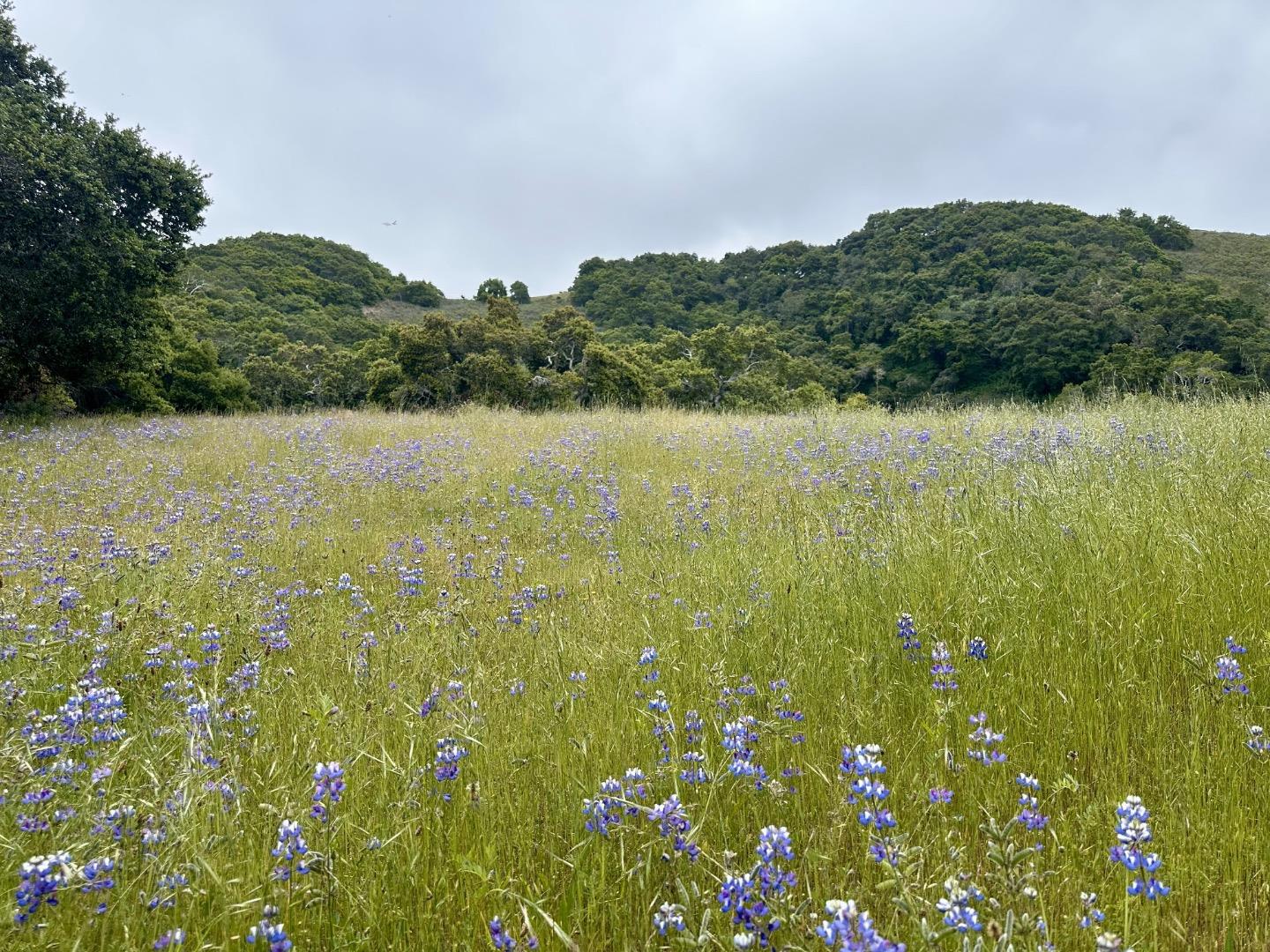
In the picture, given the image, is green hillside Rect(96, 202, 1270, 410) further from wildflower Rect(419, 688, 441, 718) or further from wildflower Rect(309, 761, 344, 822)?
wildflower Rect(309, 761, 344, 822)

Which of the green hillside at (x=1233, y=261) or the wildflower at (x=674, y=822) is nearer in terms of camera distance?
the wildflower at (x=674, y=822)

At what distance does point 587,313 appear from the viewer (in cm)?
5897

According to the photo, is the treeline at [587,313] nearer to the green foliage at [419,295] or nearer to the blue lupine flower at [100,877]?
the green foliage at [419,295]

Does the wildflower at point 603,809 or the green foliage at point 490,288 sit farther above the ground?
the green foliage at point 490,288

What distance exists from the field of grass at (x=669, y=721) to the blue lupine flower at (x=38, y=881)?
13 mm

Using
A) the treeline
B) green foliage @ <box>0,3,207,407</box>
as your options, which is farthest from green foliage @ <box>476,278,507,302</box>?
green foliage @ <box>0,3,207,407</box>

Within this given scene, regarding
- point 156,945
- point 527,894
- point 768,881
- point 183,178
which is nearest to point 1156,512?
point 768,881

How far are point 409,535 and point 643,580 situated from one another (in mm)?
2724

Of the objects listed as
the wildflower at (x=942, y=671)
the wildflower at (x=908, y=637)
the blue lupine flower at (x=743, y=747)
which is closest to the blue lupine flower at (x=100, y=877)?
the blue lupine flower at (x=743, y=747)

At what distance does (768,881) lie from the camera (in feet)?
4.40

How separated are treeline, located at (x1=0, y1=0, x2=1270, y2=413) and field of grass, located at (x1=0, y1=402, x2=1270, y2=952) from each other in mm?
9204

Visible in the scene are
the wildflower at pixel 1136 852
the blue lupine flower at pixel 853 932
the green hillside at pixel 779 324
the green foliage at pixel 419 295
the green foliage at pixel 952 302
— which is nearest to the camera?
the blue lupine flower at pixel 853 932

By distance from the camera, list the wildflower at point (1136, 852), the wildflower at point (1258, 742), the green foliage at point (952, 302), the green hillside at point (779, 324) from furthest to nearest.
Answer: the green foliage at point (952, 302) → the green hillside at point (779, 324) → the wildflower at point (1258, 742) → the wildflower at point (1136, 852)

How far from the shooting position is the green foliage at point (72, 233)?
39.2 ft
